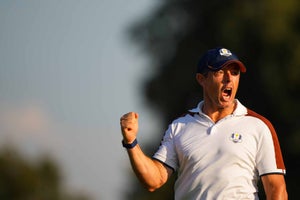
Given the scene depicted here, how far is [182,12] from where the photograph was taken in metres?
44.8

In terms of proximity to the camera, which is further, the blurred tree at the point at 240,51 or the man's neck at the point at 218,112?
the blurred tree at the point at 240,51

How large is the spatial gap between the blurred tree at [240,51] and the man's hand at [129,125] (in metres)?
23.6

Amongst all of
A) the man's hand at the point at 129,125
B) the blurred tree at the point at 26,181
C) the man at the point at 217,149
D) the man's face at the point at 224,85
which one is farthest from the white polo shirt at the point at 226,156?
the blurred tree at the point at 26,181

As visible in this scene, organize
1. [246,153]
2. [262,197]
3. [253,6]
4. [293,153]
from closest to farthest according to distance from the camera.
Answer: [246,153] → [262,197] → [293,153] → [253,6]

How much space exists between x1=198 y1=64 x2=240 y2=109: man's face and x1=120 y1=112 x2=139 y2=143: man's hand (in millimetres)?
843

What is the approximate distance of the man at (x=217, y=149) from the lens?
1107cm

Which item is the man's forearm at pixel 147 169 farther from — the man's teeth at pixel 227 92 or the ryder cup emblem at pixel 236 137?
the man's teeth at pixel 227 92

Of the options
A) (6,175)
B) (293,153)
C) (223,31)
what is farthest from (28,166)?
(293,153)

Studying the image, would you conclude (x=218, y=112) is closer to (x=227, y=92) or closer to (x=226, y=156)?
(x=227, y=92)

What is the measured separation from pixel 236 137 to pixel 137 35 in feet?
109

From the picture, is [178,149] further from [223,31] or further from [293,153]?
[223,31]

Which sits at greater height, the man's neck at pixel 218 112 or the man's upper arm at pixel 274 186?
the man's neck at pixel 218 112

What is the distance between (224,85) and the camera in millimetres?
11336

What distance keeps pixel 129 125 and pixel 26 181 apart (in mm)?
52267
